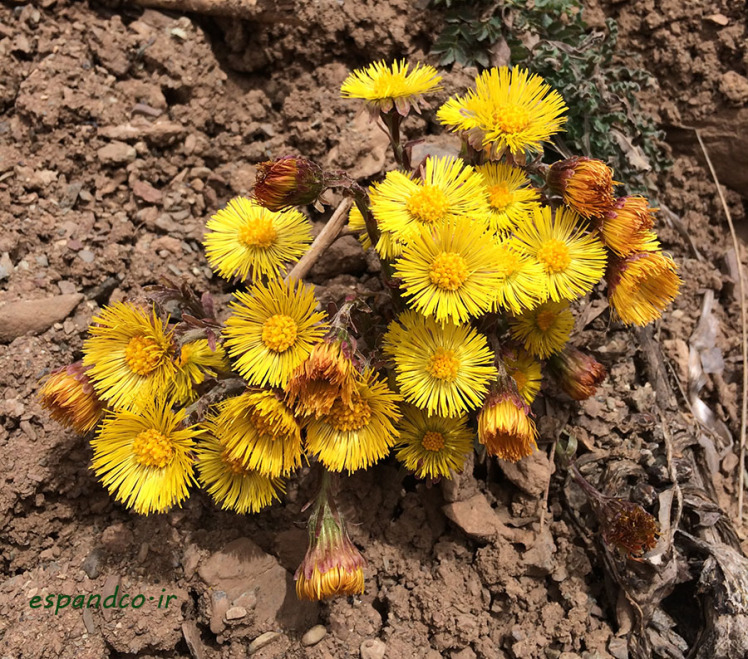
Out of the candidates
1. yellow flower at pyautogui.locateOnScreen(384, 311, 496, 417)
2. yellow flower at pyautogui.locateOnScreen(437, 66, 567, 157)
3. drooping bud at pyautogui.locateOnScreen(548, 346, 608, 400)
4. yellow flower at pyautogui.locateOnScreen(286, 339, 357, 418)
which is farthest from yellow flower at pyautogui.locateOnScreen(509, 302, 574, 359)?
yellow flower at pyautogui.locateOnScreen(286, 339, 357, 418)

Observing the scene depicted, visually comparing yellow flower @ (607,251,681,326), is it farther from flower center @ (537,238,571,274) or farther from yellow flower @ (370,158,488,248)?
yellow flower @ (370,158,488,248)

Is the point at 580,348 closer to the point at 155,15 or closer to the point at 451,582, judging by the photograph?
the point at 451,582

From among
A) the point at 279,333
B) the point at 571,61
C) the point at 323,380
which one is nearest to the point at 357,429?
the point at 323,380

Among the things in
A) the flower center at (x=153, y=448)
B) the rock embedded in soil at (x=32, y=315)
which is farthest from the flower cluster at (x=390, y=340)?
the rock embedded in soil at (x=32, y=315)

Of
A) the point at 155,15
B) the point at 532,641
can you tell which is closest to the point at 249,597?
the point at 532,641

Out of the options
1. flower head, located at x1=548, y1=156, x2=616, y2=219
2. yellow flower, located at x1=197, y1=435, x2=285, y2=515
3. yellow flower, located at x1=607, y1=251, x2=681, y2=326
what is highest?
flower head, located at x1=548, y1=156, x2=616, y2=219

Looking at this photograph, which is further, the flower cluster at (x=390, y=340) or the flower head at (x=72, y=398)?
the flower head at (x=72, y=398)

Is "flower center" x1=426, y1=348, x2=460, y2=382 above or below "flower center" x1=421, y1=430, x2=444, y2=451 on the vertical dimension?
above

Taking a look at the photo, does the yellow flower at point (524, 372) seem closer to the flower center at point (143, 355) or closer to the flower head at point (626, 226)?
the flower head at point (626, 226)
